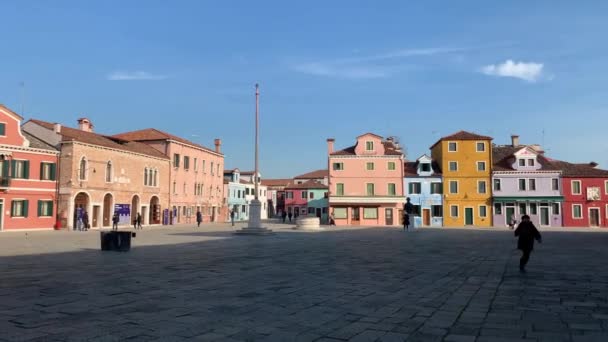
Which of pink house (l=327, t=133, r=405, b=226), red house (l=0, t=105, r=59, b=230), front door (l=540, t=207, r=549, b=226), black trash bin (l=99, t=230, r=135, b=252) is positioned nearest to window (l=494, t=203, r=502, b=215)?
front door (l=540, t=207, r=549, b=226)

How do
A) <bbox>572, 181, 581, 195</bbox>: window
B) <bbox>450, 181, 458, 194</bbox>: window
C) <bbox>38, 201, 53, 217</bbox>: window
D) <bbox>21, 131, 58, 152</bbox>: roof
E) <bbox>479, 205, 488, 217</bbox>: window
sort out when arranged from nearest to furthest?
<bbox>38, 201, 53, 217</bbox>: window
<bbox>21, 131, 58, 152</bbox>: roof
<bbox>572, 181, 581, 195</bbox>: window
<bbox>479, 205, 488, 217</bbox>: window
<bbox>450, 181, 458, 194</bbox>: window

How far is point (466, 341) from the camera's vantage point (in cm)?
531

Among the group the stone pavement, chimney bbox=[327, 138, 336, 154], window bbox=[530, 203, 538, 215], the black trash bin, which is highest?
chimney bbox=[327, 138, 336, 154]

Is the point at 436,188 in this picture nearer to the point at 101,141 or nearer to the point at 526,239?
the point at 101,141

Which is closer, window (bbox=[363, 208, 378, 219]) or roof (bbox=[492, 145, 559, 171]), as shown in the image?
roof (bbox=[492, 145, 559, 171])

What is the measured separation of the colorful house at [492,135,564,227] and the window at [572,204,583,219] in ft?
4.86

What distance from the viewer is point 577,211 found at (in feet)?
164

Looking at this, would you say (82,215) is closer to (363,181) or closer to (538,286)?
(363,181)

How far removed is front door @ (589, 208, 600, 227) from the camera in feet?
164

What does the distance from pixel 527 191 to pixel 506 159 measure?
4.60m

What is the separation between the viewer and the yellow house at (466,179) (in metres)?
51.8

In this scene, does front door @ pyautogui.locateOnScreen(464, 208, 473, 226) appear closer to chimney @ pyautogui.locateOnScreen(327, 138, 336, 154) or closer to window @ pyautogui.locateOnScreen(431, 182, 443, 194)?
window @ pyautogui.locateOnScreen(431, 182, 443, 194)

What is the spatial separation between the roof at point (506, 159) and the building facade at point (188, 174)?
35.4 meters

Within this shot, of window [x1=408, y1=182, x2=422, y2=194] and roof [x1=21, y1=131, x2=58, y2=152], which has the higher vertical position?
roof [x1=21, y1=131, x2=58, y2=152]
